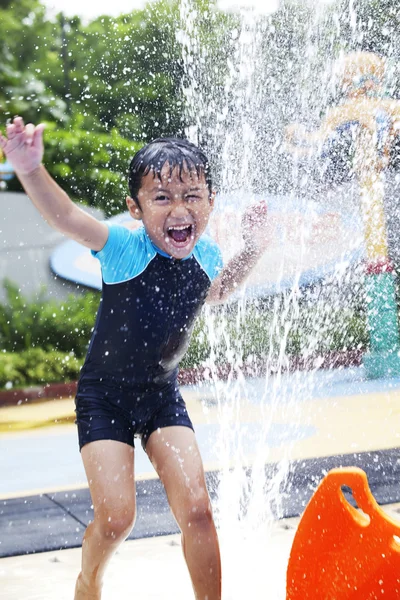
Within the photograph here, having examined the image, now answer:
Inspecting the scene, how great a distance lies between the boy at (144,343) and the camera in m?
2.27

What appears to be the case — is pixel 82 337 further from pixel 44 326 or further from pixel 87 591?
pixel 87 591

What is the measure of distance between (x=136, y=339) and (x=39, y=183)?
20.2 inches

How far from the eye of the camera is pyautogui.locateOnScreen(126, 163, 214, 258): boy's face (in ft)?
7.87

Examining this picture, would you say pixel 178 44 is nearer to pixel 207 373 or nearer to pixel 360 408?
pixel 207 373

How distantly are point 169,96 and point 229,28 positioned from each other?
181cm

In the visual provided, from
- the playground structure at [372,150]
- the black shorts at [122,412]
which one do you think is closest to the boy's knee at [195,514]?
the black shorts at [122,412]

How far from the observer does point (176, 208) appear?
239cm

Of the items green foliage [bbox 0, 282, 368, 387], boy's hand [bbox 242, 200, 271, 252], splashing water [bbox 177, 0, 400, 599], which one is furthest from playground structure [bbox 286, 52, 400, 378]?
boy's hand [bbox 242, 200, 271, 252]

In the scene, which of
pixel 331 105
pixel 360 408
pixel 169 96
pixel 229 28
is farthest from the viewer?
pixel 169 96

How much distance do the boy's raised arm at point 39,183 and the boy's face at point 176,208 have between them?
0.17 m

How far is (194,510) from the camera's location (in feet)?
7.33

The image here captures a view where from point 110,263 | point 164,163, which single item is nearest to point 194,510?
point 110,263

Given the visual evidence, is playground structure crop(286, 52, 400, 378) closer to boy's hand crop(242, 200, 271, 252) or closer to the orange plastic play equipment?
boy's hand crop(242, 200, 271, 252)

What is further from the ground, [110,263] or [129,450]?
[110,263]
